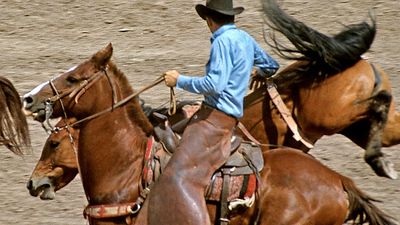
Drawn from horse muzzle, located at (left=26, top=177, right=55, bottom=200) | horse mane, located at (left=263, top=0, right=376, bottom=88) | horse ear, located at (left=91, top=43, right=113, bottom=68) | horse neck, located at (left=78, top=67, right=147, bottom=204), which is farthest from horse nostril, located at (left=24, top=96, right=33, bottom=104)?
horse mane, located at (left=263, top=0, right=376, bottom=88)

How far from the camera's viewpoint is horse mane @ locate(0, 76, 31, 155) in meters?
7.84

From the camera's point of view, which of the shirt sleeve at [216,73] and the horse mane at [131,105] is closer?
the shirt sleeve at [216,73]

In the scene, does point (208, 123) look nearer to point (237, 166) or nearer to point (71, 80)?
point (237, 166)

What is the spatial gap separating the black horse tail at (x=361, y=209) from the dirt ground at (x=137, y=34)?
3130 mm

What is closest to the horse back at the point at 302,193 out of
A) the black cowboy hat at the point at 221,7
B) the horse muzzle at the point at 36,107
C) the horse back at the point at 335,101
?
the horse back at the point at 335,101

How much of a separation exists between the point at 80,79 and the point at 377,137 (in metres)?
2.44

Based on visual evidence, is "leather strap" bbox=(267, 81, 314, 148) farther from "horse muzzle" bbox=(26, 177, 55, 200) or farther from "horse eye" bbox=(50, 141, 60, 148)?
"horse muzzle" bbox=(26, 177, 55, 200)

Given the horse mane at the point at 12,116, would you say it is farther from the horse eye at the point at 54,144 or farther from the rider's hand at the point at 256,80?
the rider's hand at the point at 256,80

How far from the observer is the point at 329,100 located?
26.2 feet

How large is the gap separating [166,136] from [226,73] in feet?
2.39

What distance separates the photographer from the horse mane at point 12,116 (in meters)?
7.84

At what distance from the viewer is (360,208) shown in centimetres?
706

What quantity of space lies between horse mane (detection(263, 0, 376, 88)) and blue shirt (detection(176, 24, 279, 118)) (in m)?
1.31

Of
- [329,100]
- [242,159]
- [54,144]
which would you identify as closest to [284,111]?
[329,100]
